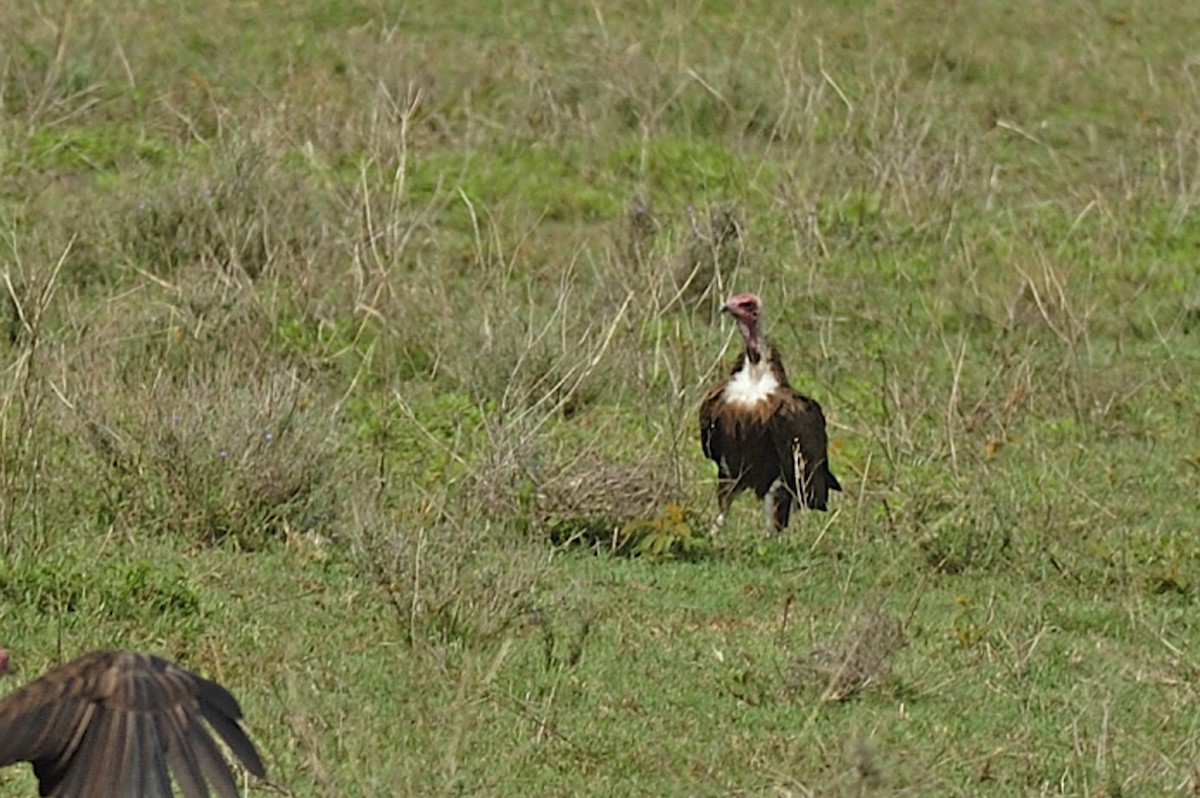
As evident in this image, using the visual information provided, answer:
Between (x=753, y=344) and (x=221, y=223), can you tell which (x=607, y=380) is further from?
(x=221, y=223)

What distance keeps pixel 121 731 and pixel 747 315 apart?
504cm

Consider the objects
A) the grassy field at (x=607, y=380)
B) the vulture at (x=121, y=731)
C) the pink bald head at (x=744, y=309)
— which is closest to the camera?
the vulture at (x=121, y=731)

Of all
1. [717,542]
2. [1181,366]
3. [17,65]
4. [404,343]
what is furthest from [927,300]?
[17,65]

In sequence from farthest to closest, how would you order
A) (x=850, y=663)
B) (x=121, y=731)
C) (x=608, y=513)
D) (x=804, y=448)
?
(x=804, y=448), (x=608, y=513), (x=850, y=663), (x=121, y=731)

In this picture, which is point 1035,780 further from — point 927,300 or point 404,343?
point 927,300

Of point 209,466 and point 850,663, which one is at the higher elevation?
point 850,663

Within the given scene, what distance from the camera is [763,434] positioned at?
912 centimetres

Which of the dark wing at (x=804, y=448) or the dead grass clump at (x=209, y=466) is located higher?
the dead grass clump at (x=209, y=466)

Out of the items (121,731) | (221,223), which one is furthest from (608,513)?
(121,731)

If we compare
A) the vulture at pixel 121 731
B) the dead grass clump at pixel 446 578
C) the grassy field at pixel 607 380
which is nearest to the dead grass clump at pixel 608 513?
the grassy field at pixel 607 380

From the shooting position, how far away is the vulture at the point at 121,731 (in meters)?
4.38

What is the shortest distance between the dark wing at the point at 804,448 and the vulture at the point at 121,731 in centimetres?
451

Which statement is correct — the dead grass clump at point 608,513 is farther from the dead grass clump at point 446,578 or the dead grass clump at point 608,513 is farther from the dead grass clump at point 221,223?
the dead grass clump at point 221,223

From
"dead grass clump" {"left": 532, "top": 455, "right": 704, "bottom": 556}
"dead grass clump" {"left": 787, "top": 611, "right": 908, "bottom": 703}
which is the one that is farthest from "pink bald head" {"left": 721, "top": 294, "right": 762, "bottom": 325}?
"dead grass clump" {"left": 787, "top": 611, "right": 908, "bottom": 703}
